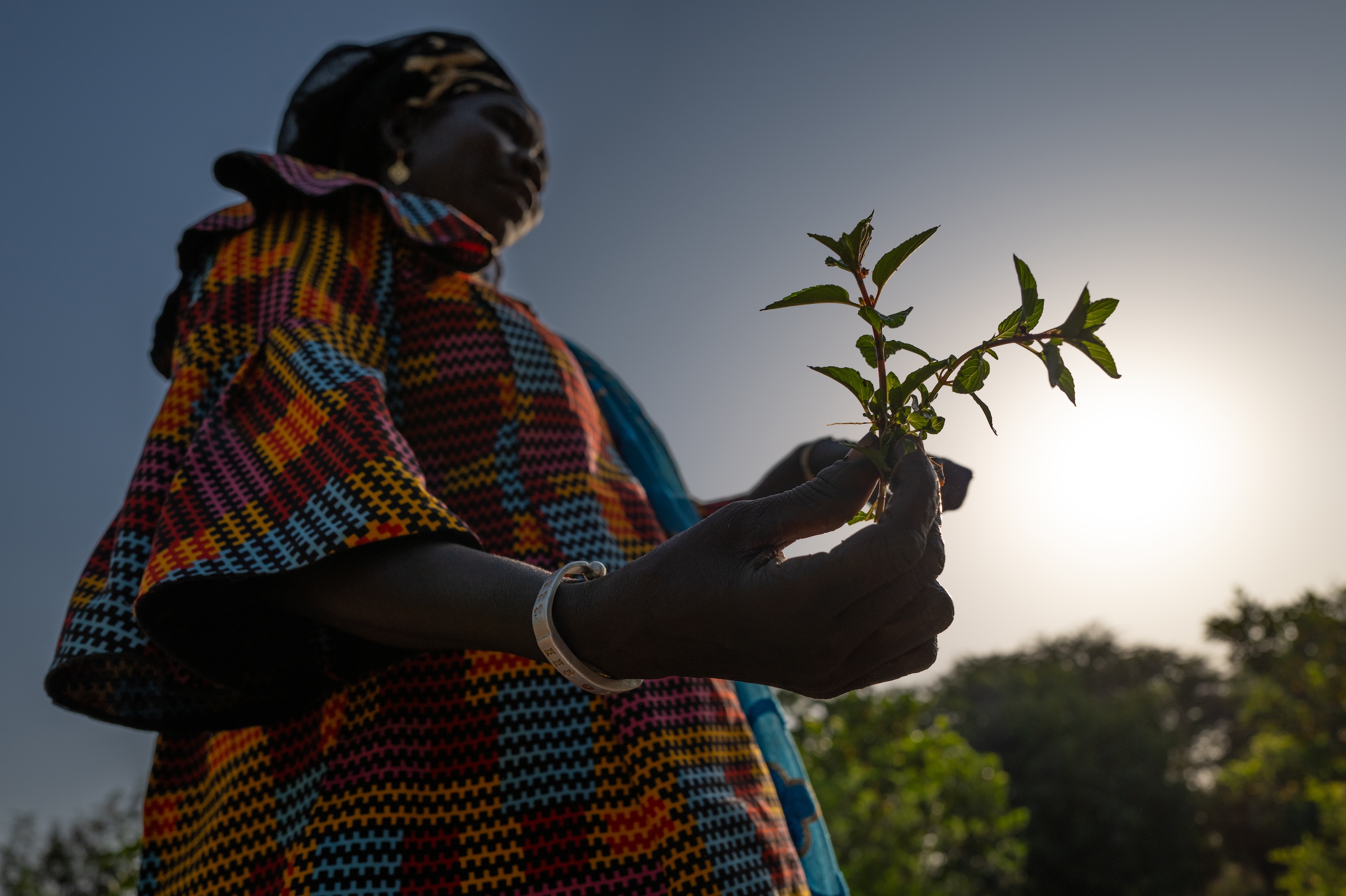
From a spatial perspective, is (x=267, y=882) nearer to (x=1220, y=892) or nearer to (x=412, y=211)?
(x=412, y=211)

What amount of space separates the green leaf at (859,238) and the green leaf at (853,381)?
102mm

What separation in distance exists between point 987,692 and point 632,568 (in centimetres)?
3360

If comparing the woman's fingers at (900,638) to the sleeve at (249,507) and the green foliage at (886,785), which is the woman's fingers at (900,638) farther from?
the green foliage at (886,785)

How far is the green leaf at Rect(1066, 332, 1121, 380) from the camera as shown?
30.8 inches

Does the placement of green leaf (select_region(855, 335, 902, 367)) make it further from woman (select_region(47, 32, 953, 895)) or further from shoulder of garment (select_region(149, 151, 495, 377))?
shoulder of garment (select_region(149, 151, 495, 377))

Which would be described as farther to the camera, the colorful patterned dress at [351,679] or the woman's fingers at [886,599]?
the colorful patterned dress at [351,679]

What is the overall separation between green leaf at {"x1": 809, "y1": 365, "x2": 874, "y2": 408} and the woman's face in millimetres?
1429

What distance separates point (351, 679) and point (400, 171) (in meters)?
1.36

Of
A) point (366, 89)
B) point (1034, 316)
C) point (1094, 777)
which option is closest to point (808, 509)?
point (1034, 316)

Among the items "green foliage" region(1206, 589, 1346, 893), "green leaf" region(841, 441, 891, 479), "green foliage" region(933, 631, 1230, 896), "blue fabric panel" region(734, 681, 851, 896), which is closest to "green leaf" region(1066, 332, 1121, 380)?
"green leaf" region(841, 441, 891, 479)

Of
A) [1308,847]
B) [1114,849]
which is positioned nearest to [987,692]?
[1114,849]

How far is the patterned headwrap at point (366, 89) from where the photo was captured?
6.76 feet

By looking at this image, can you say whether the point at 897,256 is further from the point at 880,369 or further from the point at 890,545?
the point at 890,545

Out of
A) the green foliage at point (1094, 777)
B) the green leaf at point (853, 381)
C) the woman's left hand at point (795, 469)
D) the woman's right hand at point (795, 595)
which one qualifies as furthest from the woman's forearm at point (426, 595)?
the green foliage at point (1094, 777)
